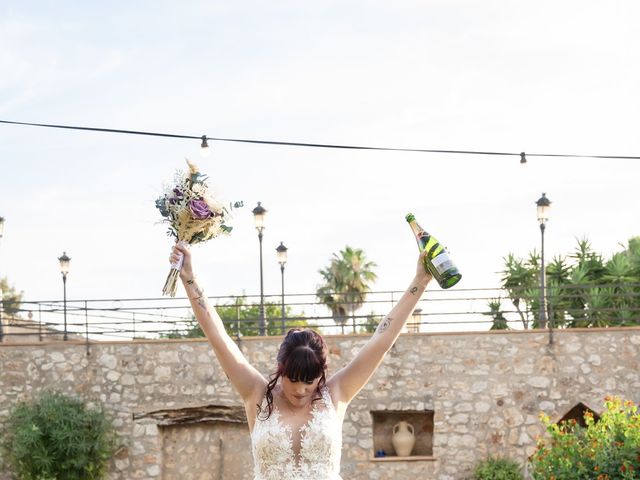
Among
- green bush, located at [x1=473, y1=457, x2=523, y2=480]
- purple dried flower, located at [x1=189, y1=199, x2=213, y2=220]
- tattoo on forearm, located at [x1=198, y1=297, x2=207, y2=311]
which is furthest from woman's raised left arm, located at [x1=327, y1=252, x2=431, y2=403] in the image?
green bush, located at [x1=473, y1=457, x2=523, y2=480]

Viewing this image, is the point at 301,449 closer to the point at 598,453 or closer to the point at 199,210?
the point at 199,210

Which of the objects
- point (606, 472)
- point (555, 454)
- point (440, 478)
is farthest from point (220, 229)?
point (440, 478)

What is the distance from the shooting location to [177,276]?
12.1 ft

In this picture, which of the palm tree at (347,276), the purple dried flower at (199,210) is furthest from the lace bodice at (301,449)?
the palm tree at (347,276)

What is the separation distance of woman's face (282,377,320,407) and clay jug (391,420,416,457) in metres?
14.5

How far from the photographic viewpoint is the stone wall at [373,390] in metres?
17.4

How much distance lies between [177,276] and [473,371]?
47.6 ft

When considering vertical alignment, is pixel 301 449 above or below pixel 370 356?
below

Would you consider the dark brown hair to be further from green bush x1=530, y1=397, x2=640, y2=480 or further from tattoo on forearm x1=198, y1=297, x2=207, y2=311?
green bush x1=530, y1=397, x2=640, y2=480

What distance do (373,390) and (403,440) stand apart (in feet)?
3.02

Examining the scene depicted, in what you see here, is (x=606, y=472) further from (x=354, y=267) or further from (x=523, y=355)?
(x=354, y=267)

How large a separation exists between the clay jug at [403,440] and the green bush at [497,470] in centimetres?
112

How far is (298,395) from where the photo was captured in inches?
131

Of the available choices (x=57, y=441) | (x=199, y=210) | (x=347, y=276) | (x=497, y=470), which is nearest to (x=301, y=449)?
(x=199, y=210)
